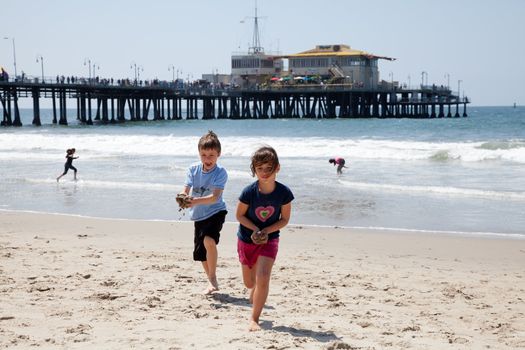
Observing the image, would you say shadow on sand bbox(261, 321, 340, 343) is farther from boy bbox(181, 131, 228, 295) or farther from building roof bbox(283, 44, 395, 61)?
building roof bbox(283, 44, 395, 61)

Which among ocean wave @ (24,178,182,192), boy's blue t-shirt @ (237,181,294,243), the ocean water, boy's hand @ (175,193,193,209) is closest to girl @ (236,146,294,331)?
boy's blue t-shirt @ (237,181,294,243)

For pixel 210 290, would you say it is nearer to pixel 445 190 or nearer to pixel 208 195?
pixel 208 195

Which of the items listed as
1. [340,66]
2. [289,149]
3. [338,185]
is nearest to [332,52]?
[340,66]

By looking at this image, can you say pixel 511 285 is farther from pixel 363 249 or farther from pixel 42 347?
pixel 42 347

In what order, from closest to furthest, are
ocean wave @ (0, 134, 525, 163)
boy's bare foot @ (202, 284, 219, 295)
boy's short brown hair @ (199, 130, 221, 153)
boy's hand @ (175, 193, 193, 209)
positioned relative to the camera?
1. boy's hand @ (175, 193, 193, 209)
2. boy's short brown hair @ (199, 130, 221, 153)
3. boy's bare foot @ (202, 284, 219, 295)
4. ocean wave @ (0, 134, 525, 163)

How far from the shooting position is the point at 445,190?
1392cm

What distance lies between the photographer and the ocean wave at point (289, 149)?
23953 mm

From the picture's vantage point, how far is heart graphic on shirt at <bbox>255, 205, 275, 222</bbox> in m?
4.66

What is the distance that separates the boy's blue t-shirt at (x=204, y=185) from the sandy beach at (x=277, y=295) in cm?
62

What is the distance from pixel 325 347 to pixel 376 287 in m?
1.73

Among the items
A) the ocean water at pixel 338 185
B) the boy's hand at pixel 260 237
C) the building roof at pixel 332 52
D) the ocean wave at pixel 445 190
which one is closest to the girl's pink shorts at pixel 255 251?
the boy's hand at pixel 260 237

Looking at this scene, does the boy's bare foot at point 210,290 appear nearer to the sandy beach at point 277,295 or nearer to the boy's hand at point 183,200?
the sandy beach at point 277,295

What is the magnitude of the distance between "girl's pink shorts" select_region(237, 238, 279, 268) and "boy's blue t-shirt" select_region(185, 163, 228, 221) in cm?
72

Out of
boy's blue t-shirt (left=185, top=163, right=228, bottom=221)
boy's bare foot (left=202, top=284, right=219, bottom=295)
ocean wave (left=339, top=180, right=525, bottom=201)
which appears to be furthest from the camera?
ocean wave (left=339, top=180, right=525, bottom=201)
